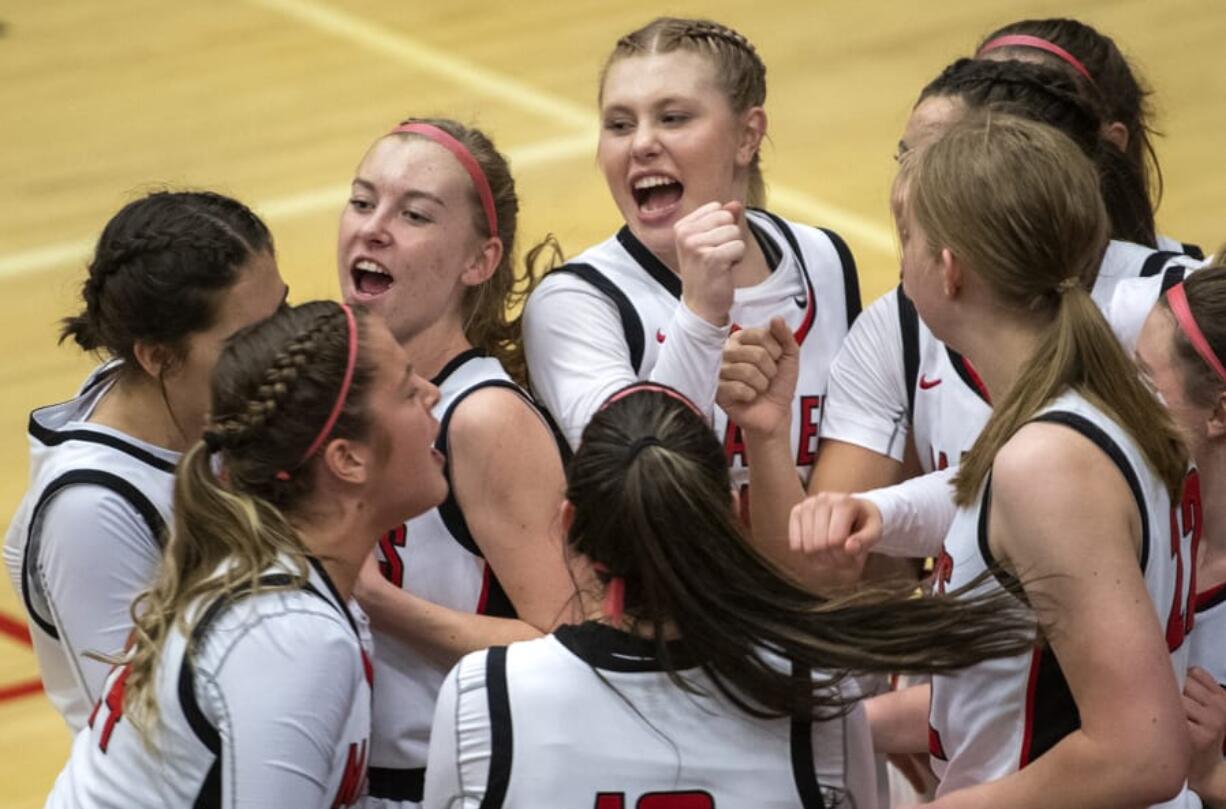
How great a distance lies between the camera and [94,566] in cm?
290

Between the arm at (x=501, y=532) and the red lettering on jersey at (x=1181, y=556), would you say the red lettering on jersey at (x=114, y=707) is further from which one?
the red lettering on jersey at (x=1181, y=556)

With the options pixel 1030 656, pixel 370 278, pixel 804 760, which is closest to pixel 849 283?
pixel 370 278

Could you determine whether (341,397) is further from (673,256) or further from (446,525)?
(673,256)

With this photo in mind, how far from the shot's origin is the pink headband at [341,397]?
2.69 metres

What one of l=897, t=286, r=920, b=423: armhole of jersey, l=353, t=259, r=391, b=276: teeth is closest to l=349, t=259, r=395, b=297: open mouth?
l=353, t=259, r=391, b=276: teeth

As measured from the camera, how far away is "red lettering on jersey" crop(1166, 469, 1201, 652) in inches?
104

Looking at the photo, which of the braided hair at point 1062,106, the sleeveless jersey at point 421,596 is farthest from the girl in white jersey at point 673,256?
the braided hair at point 1062,106

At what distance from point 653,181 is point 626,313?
319 millimetres

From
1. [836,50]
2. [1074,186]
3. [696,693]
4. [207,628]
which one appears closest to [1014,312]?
[1074,186]

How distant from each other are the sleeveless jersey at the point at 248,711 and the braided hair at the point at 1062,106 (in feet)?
5.11

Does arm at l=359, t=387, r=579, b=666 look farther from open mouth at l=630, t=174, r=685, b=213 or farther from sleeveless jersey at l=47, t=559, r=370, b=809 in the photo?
open mouth at l=630, t=174, r=685, b=213

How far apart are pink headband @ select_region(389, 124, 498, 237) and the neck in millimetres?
699

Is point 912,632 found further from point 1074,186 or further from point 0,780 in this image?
point 0,780

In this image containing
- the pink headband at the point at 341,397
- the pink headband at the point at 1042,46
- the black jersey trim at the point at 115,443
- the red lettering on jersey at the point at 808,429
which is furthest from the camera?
the pink headband at the point at 1042,46
